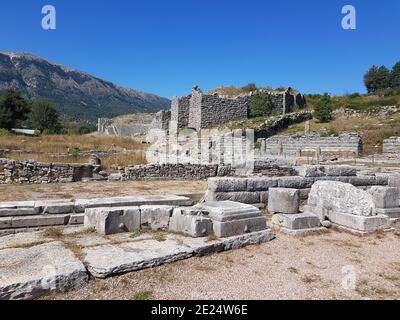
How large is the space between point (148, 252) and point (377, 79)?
70359mm

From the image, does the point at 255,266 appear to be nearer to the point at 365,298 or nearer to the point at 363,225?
the point at 365,298

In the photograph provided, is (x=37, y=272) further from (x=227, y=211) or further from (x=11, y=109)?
(x=11, y=109)

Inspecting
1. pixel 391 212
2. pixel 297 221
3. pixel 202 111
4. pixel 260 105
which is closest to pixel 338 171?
pixel 391 212

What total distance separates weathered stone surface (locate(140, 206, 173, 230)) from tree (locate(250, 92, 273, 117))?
3535 centimetres

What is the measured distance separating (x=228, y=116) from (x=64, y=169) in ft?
87.4

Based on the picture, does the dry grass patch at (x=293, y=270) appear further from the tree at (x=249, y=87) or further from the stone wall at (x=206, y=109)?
the tree at (x=249, y=87)

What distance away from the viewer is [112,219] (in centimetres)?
545

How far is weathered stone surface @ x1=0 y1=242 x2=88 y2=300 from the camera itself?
3.35 metres

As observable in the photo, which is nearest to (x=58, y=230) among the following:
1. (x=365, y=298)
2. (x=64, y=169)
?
Result: (x=365, y=298)

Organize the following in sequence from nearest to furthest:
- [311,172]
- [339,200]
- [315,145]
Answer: [339,200] → [311,172] → [315,145]

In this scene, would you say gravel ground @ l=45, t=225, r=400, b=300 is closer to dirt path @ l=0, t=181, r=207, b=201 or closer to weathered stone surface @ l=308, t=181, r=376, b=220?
weathered stone surface @ l=308, t=181, r=376, b=220

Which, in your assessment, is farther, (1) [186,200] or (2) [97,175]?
(2) [97,175]

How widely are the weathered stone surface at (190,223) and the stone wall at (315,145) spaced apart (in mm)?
21726
